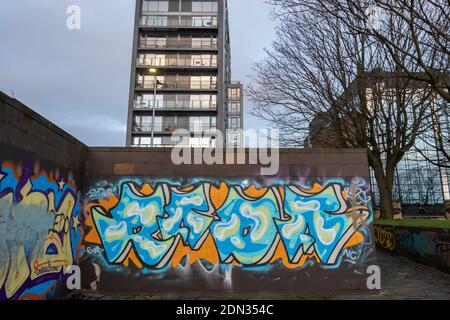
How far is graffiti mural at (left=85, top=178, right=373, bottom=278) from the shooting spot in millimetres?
6098

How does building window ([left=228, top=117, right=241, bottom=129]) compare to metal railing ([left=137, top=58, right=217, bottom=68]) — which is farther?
building window ([left=228, top=117, right=241, bottom=129])

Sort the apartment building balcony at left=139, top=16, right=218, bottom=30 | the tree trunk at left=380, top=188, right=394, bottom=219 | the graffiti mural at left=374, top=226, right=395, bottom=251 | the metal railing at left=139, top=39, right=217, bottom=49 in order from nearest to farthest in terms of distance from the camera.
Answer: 1. the graffiti mural at left=374, top=226, right=395, bottom=251
2. the tree trunk at left=380, top=188, right=394, bottom=219
3. the metal railing at left=139, top=39, right=217, bottom=49
4. the apartment building balcony at left=139, top=16, right=218, bottom=30

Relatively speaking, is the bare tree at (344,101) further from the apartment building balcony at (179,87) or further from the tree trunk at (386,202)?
the apartment building balcony at (179,87)

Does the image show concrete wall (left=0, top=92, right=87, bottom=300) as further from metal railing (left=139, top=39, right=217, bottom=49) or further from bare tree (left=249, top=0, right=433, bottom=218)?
metal railing (left=139, top=39, right=217, bottom=49)

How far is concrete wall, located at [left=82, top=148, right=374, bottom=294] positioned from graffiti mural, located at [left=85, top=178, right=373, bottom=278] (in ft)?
0.06

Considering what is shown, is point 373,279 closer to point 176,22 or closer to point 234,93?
point 176,22

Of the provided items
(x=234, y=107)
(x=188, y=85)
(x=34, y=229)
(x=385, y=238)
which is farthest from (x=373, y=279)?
(x=234, y=107)

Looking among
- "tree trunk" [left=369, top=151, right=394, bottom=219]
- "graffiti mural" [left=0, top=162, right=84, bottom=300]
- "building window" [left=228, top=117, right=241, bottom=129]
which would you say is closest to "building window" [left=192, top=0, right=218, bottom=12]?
"building window" [left=228, top=117, right=241, bottom=129]

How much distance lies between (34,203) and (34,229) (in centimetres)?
39

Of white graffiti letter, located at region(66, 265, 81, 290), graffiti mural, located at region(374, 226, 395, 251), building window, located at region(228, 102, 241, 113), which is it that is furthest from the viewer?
building window, located at region(228, 102, 241, 113)

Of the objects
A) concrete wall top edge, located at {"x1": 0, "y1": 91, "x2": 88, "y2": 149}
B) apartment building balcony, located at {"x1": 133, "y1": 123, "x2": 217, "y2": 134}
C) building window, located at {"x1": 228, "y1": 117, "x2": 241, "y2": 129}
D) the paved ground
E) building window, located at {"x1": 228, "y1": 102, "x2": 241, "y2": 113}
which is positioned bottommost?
the paved ground
